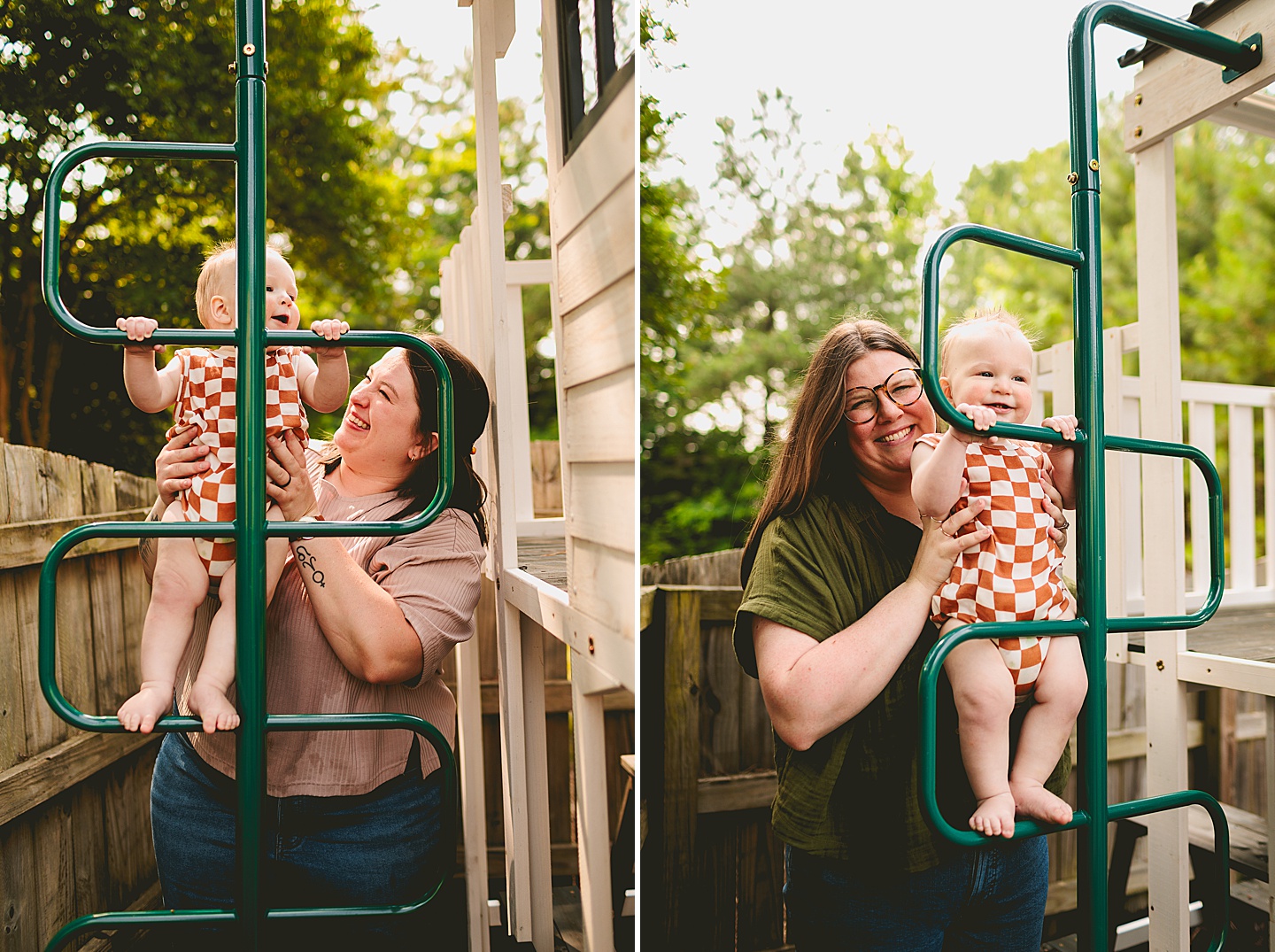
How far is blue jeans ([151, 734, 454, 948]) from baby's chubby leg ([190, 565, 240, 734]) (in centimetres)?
35

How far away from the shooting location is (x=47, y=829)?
2.32 meters

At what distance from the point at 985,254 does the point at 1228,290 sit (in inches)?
79.7

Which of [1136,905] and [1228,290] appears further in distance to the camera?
[1228,290]

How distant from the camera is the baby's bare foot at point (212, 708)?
1.42 metres

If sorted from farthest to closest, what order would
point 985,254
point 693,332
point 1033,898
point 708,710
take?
point 985,254 < point 693,332 < point 708,710 < point 1033,898

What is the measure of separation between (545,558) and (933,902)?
4.06 ft

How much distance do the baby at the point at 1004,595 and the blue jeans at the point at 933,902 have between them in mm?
181

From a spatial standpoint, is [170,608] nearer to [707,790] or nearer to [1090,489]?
[1090,489]

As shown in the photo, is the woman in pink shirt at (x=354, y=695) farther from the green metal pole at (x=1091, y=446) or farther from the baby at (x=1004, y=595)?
the green metal pole at (x=1091, y=446)

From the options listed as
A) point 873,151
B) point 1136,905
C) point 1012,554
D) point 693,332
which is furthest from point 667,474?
point 1012,554

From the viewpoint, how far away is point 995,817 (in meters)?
1.42

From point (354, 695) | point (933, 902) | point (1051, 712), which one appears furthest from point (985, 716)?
point (354, 695)

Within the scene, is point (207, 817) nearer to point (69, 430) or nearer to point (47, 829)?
point (47, 829)

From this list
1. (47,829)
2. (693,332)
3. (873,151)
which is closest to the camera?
(47,829)
